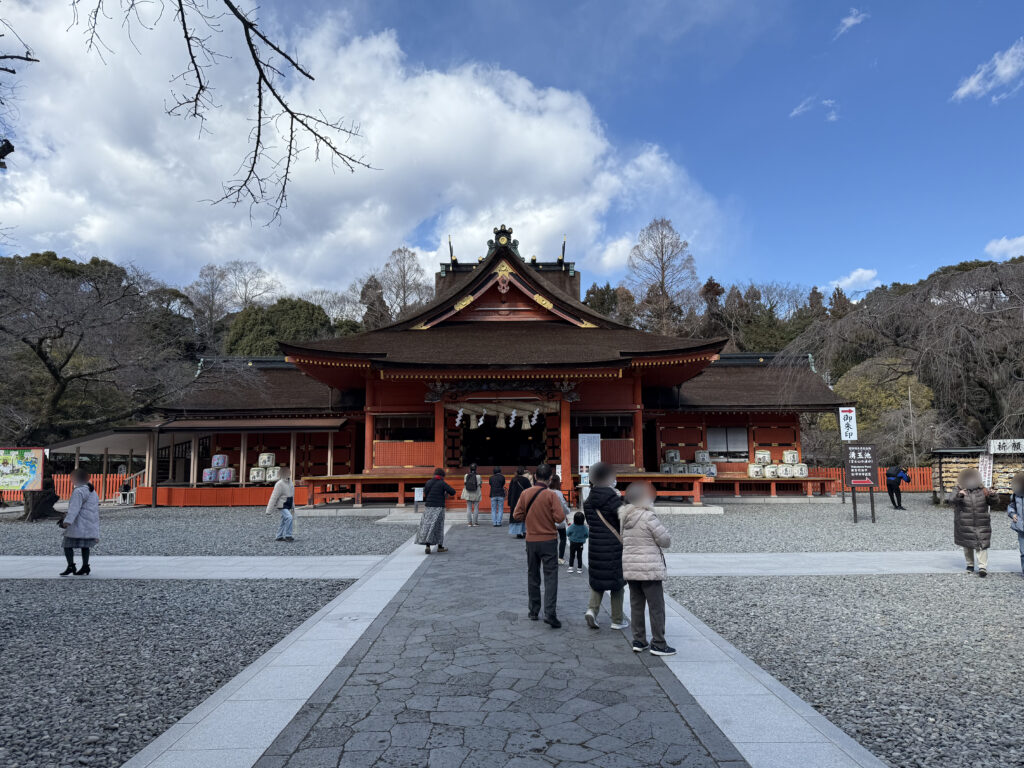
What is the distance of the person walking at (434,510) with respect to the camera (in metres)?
10.5

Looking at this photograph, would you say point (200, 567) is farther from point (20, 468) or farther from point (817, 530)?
point (817, 530)

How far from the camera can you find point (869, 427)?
3025 cm

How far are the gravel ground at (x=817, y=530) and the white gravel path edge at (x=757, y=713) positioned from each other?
652cm

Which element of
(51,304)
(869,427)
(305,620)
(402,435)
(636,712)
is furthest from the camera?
(869,427)

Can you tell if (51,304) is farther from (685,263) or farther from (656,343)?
(685,263)

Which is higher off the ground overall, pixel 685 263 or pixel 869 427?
pixel 685 263

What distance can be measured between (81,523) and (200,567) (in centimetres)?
177

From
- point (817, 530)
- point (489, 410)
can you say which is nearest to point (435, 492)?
point (489, 410)

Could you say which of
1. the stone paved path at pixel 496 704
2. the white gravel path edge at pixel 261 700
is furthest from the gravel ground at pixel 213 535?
the stone paved path at pixel 496 704

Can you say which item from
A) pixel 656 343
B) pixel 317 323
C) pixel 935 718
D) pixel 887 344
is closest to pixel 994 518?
pixel 887 344

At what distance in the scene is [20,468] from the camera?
16.3 metres

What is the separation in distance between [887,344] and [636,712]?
17984 millimetres

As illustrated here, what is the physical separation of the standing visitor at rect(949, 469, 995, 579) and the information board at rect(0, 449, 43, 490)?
66.0ft

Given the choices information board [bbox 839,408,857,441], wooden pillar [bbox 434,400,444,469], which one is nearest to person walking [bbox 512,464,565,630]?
wooden pillar [bbox 434,400,444,469]
